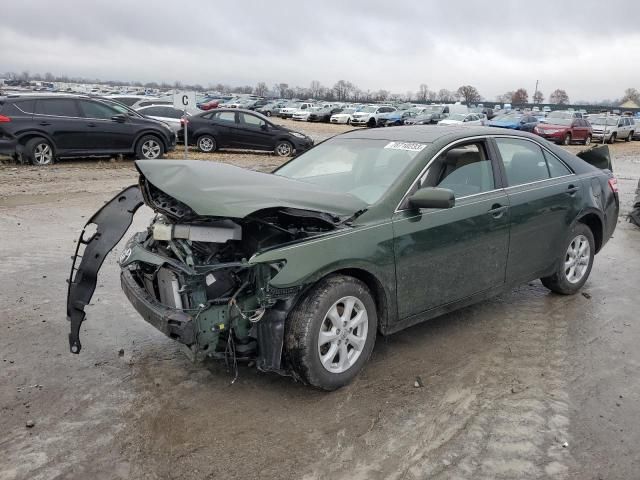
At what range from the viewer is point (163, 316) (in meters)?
3.41

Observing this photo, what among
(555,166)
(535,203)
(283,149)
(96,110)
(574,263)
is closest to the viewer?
(535,203)

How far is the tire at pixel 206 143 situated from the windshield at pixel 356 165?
41.7 ft

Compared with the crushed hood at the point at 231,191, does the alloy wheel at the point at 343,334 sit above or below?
below

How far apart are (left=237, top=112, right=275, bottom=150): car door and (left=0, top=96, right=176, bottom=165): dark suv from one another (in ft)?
10.9

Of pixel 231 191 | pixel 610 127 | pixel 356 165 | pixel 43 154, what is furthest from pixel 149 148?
pixel 610 127

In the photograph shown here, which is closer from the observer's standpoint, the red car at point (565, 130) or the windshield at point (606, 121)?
the red car at point (565, 130)

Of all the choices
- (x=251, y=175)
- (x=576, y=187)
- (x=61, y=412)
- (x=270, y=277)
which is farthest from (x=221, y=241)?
(x=576, y=187)

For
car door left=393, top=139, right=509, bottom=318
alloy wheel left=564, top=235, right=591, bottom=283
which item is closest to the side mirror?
car door left=393, top=139, right=509, bottom=318

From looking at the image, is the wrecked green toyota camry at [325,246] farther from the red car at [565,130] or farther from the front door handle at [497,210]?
the red car at [565,130]

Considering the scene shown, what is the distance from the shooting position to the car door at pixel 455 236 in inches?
159

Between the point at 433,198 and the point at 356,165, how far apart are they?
945 mm

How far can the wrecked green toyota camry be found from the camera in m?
3.44

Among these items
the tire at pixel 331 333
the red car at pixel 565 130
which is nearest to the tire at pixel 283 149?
the tire at pixel 331 333

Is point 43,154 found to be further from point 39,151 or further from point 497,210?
point 497,210
